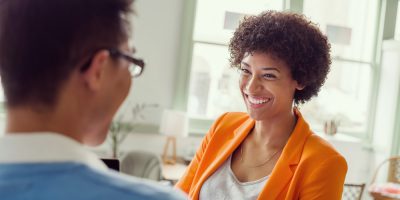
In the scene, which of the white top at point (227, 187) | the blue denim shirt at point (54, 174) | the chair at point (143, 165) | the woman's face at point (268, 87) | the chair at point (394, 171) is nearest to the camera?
the blue denim shirt at point (54, 174)

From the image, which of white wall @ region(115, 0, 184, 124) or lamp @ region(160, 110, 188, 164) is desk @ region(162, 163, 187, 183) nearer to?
lamp @ region(160, 110, 188, 164)

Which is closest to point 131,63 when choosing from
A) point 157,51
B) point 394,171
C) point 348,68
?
point 157,51

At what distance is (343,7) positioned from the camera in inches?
192

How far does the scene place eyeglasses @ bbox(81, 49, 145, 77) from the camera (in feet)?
1.83

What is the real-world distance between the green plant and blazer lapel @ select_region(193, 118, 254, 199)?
7.43ft

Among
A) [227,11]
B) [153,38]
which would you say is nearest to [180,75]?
[153,38]

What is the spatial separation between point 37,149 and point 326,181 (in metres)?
0.99

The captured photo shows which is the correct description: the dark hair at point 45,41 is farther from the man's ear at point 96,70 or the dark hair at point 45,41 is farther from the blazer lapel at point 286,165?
the blazer lapel at point 286,165

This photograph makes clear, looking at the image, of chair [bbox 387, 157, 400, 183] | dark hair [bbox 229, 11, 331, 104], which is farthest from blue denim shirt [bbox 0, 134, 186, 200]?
chair [bbox 387, 157, 400, 183]

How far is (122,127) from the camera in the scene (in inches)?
157

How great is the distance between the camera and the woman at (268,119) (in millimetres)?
1438

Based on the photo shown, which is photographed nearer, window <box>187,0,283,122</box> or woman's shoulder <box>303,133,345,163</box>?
woman's shoulder <box>303,133,345,163</box>

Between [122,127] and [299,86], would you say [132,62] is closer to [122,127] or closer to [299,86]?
[299,86]

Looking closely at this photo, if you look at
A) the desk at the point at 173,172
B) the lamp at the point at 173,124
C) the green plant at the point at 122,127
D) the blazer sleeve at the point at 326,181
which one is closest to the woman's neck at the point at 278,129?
the blazer sleeve at the point at 326,181
